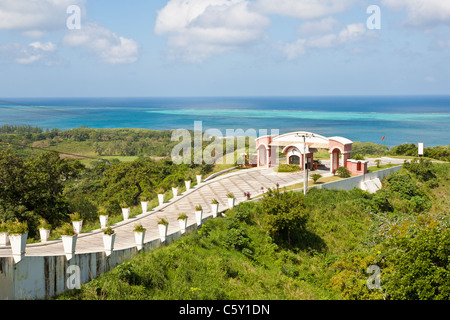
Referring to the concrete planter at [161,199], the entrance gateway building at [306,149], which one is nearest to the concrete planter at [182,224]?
the concrete planter at [161,199]

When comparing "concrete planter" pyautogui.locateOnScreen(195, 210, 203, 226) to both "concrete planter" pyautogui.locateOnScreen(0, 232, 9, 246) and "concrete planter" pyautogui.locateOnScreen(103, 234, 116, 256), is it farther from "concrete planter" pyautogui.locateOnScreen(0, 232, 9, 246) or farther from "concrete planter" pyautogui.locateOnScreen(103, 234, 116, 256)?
"concrete planter" pyautogui.locateOnScreen(0, 232, 9, 246)

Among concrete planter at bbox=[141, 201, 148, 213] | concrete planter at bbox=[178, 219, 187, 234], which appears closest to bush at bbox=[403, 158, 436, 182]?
concrete planter at bbox=[141, 201, 148, 213]

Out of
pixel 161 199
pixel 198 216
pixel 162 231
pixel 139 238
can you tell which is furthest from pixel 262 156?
pixel 139 238

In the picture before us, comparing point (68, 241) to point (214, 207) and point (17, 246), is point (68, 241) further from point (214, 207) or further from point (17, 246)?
point (214, 207)

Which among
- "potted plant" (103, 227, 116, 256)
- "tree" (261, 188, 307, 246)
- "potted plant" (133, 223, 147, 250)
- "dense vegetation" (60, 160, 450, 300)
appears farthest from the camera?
"tree" (261, 188, 307, 246)

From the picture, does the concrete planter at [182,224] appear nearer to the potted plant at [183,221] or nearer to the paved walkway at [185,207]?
the potted plant at [183,221]
